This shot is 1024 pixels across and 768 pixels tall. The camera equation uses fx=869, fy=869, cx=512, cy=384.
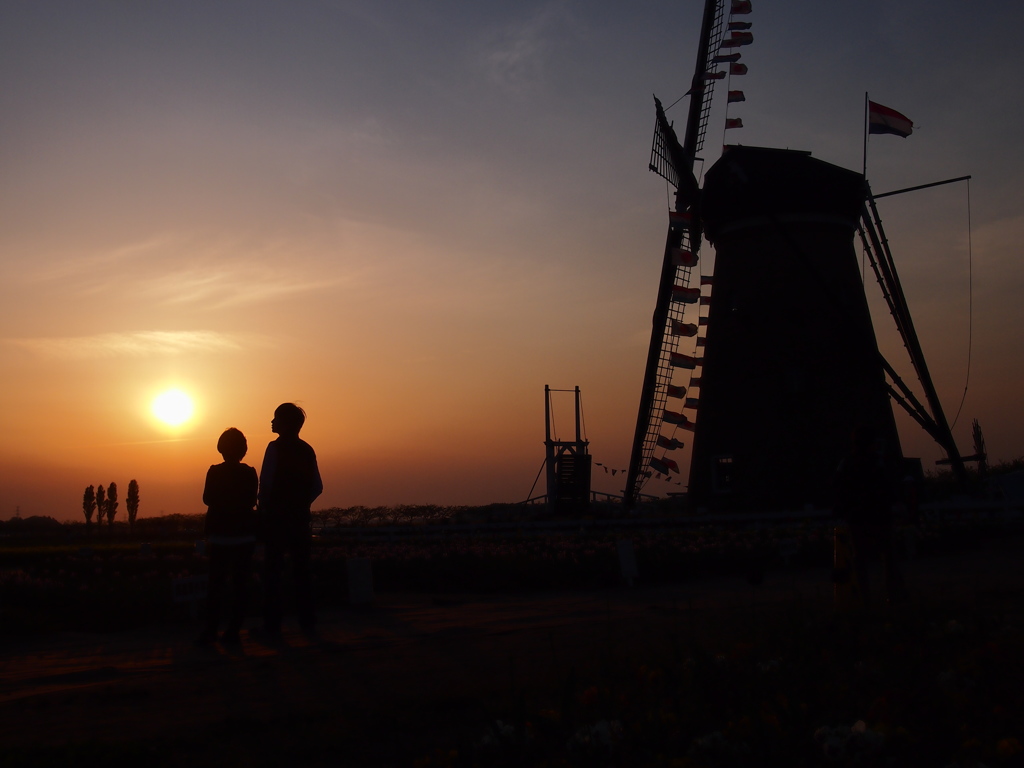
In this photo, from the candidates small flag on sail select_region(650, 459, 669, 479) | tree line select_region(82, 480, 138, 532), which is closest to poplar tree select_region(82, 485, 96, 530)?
tree line select_region(82, 480, 138, 532)

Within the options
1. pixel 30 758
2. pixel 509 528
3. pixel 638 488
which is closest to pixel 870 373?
pixel 638 488

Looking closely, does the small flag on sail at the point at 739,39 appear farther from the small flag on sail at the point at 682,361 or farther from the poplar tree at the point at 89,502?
the poplar tree at the point at 89,502

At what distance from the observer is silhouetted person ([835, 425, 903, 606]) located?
8.36 m

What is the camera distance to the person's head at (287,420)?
8734mm

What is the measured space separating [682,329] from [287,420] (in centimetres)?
2126

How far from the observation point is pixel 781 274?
2494 centimetres

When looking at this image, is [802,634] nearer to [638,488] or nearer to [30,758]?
[30,758]

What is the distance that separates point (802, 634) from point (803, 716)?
1.92 metres

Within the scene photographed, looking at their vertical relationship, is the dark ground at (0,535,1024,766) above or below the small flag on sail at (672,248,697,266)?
below

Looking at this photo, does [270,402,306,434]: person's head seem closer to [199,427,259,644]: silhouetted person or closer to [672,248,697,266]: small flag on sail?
[199,427,259,644]: silhouetted person

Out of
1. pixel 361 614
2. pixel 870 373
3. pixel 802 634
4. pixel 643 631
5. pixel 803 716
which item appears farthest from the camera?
pixel 870 373

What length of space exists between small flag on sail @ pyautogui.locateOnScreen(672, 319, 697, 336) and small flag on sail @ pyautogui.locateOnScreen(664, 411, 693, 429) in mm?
2624

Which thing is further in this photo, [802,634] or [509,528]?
[509,528]

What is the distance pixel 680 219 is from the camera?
2794cm
